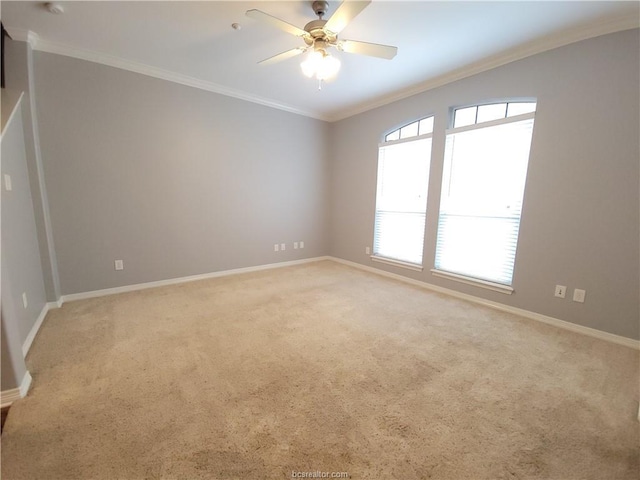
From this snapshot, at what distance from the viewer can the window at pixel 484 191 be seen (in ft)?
9.14

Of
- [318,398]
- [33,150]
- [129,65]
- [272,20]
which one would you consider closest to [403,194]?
[272,20]

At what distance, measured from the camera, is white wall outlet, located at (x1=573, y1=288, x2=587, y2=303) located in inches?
95.3

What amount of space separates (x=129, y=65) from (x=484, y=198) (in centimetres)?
443

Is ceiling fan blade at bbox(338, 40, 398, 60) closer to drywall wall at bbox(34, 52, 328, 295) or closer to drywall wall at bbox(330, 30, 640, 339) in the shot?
drywall wall at bbox(330, 30, 640, 339)

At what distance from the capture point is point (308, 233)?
499 centimetres

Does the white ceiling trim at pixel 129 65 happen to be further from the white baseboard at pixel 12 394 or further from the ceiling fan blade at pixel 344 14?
the white baseboard at pixel 12 394

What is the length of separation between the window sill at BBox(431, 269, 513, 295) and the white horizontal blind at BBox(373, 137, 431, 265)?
1.28 ft

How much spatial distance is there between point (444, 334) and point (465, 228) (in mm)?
1487

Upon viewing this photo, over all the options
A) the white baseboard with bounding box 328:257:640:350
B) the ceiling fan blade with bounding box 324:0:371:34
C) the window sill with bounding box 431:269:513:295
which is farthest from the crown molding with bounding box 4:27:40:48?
the window sill with bounding box 431:269:513:295

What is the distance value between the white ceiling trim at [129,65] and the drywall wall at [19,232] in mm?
609

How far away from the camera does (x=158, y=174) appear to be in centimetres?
337

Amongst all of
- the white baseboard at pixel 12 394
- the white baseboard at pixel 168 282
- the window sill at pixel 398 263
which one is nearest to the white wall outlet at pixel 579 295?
the window sill at pixel 398 263

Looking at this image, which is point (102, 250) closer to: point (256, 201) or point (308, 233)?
point (256, 201)

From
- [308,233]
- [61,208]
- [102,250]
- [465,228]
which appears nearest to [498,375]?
[465,228]
